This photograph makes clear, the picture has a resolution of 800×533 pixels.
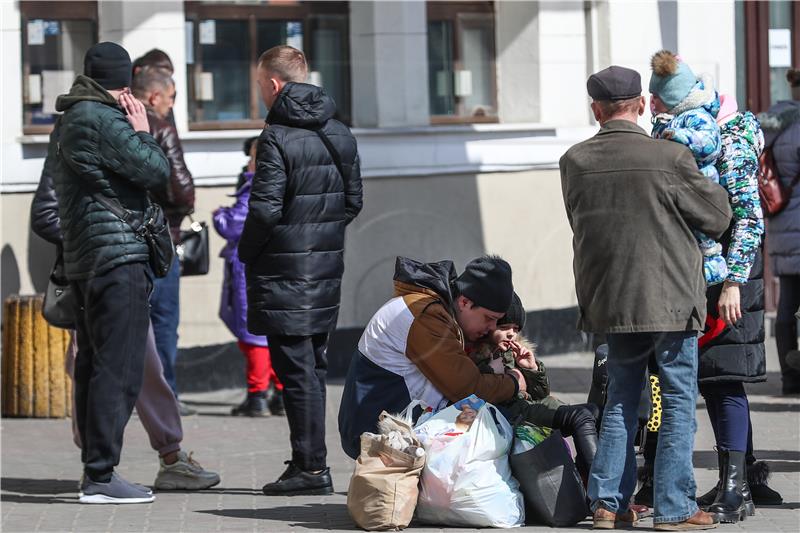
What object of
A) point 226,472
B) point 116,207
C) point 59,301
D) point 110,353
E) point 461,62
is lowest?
point 226,472

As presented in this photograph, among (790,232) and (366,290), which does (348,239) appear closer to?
(366,290)

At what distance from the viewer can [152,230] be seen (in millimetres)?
6727

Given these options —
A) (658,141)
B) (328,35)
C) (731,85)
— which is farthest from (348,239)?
(658,141)

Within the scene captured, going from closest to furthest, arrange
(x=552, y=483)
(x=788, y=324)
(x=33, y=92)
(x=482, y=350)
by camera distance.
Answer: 1. (x=552, y=483)
2. (x=482, y=350)
3. (x=788, y=324)
4. (x=33, y=92)

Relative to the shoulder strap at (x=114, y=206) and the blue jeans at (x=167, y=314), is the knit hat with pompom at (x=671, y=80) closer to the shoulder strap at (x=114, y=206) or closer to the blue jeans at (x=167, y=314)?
the shoulder strap at (x=114, y=206)

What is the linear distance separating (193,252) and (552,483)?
3815 millimetres

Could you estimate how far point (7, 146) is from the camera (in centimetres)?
988

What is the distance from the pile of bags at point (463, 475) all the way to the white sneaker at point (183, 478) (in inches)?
51.4

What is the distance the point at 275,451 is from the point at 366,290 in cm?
280

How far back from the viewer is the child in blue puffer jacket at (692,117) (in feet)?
19.5

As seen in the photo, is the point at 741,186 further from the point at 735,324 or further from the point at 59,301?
the point at 59,301

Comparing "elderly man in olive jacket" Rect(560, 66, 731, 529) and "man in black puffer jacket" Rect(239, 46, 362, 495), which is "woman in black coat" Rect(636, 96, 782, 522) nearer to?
"elderly man in olive jacket" Rect(560, 66, 731, 529)

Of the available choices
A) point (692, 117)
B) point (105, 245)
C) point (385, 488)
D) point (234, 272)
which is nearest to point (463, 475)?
point (385, 488)

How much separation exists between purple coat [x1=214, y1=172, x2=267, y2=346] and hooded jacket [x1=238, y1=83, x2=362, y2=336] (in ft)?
7.68
